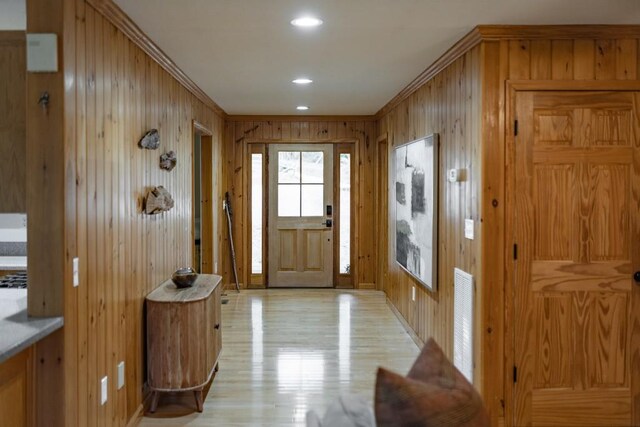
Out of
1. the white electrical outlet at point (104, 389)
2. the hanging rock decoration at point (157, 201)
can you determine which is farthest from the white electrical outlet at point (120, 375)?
the hanging rock decoration at point (157, 201)

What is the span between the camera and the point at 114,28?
9.61 feet

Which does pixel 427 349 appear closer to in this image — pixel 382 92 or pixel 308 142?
pixel 382 92

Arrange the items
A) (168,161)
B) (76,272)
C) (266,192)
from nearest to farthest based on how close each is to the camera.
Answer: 1. (76,272)
2. (168,161)
3. (266,192)

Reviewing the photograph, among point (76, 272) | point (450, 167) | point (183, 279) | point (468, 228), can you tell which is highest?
point (450, 167)

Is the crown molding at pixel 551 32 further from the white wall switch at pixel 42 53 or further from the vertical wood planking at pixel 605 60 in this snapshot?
the white wall switch at pixel 42 53

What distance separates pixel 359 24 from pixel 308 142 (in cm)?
444

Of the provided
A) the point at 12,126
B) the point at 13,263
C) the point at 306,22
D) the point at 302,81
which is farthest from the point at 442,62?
the point at 13,263

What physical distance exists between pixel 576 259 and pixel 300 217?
482cm

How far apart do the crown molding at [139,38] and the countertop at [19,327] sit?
4.90 feet

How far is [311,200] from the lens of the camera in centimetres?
768

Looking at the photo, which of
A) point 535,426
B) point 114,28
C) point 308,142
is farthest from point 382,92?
point 535,426

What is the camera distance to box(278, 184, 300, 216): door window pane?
7.65 meters

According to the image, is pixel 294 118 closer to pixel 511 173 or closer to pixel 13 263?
pixel 13 263

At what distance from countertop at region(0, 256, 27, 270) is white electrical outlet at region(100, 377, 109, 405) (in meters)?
1.43
